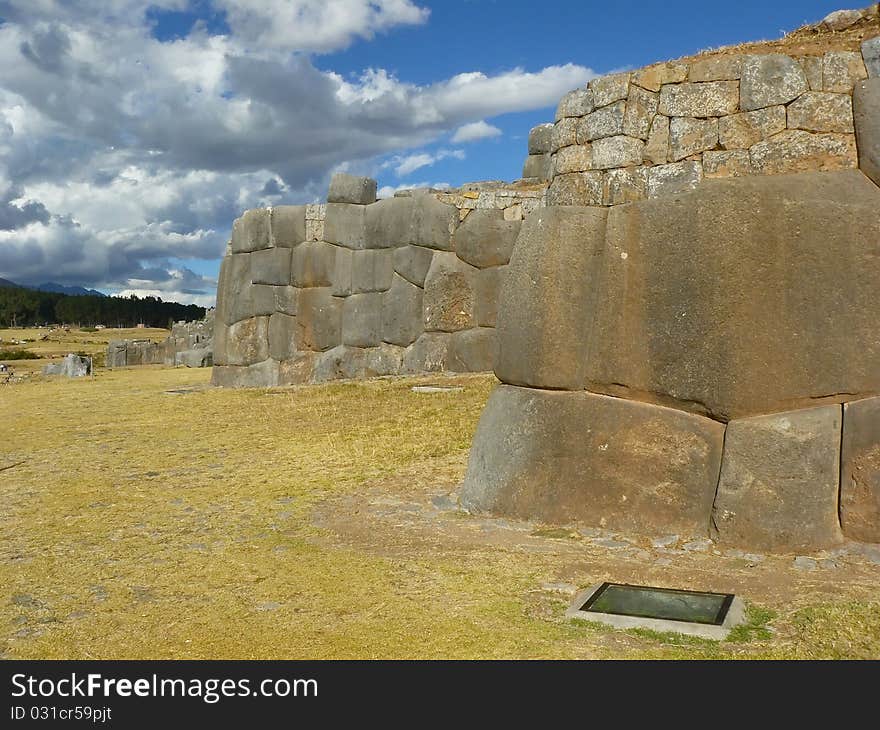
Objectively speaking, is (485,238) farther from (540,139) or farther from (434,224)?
(540,139)

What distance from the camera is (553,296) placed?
616cm

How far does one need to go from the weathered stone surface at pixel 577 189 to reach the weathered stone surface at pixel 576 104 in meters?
0.50

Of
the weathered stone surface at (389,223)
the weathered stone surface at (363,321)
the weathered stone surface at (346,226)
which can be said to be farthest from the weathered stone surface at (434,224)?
the weathered stone surface at (363,321)

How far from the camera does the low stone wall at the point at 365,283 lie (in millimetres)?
15625

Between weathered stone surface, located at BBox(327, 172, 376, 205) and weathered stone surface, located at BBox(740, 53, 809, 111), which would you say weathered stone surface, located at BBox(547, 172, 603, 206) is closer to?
weathered stone surface, located at BBox(740, 53, 809, 111)

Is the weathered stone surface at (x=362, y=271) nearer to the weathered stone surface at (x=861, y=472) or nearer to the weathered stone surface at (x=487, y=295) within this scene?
the weathered stone surface at (x=487, y=295)

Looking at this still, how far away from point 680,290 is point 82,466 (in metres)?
6.11

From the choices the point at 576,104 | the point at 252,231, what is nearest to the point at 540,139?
the point at 252,231

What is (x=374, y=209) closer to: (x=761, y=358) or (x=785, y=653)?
(x=761, y=358)

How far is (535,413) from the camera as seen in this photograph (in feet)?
20.3

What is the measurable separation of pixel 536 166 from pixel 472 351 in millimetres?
4184

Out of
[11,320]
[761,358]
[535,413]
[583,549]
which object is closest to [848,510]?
[761,358]

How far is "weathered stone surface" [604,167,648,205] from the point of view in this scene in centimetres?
604

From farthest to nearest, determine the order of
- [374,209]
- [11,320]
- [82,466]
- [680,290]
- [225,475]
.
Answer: [11,320] → [374,209] → [82,466] → [225,475] → [680,290]
